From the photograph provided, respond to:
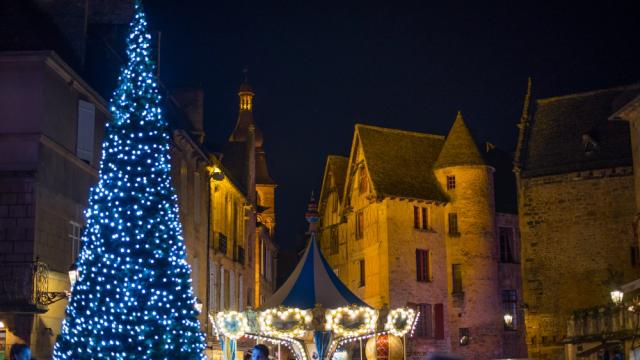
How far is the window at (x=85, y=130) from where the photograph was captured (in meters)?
20.5

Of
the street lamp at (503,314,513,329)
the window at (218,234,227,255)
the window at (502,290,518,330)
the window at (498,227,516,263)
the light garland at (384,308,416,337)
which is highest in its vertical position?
the window at (498,227,516,263)

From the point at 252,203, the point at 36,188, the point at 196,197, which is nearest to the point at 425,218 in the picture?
the point at 252,203

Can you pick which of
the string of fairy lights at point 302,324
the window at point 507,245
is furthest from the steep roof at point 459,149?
the string of fairy lights at point 302,324

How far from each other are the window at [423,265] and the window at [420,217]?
1223 mm

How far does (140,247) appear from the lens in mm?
14320

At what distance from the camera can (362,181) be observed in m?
44.4

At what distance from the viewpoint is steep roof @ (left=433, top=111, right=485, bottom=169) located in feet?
144

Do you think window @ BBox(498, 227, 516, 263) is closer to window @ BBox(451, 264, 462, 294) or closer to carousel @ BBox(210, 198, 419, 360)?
window @ BBox(451, 264, 462, 294)

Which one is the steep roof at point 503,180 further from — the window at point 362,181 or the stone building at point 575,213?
the stone building at point 575,213

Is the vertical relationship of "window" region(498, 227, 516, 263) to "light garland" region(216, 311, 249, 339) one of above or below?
above

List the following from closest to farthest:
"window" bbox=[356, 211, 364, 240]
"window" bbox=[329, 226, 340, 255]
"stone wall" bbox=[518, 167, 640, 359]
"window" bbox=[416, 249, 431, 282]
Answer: "stone wall" bbox=[518, 167, 640, 359] → "window" bbox=[416, 249, 431, 282] → "window" bbox=[356, 211, 364, 240] → "window" bbox=[329, 226, 340, 255]

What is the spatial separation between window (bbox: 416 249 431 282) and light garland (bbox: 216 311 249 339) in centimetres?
2170

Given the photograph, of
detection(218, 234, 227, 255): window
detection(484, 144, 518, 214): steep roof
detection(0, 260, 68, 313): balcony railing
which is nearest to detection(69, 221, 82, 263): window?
detection(0, 260, 68, 313): balcony railing

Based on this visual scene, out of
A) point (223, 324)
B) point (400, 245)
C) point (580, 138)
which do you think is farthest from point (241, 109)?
point (223, 324)
